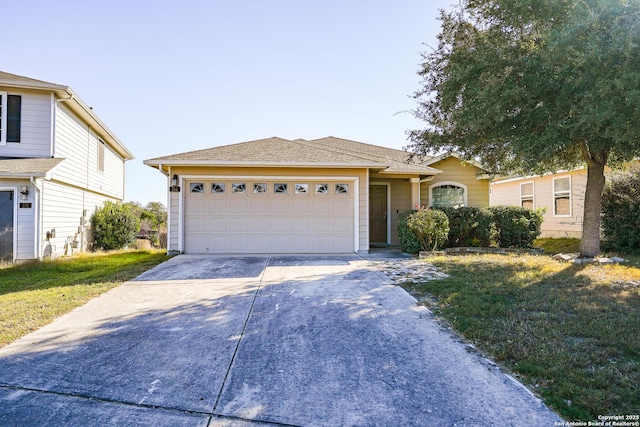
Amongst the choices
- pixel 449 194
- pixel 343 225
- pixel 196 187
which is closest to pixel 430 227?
pixel 343 225

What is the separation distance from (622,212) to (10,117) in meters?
18.1

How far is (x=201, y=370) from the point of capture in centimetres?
300

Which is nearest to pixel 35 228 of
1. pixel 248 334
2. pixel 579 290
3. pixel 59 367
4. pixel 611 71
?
pixel 59 367

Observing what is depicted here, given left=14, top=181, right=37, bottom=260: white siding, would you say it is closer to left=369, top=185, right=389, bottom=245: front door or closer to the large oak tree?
left=369, top=185, right=389, bottom=245: front door

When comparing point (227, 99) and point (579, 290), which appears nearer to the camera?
point (579, 290)

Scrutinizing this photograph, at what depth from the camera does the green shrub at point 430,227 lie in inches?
365

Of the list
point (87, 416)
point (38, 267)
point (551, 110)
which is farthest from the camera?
point (38, 267)

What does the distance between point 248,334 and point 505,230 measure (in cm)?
933

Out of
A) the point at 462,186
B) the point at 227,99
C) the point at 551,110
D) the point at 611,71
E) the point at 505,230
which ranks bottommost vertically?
the point at 505,230

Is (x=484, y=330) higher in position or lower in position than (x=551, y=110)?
lower

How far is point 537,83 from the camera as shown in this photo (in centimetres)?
627

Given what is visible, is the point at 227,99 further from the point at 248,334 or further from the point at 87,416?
the point at 87,416

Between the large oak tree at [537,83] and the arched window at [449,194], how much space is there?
13.5ft

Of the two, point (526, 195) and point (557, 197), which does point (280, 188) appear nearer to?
point (557, 197)
